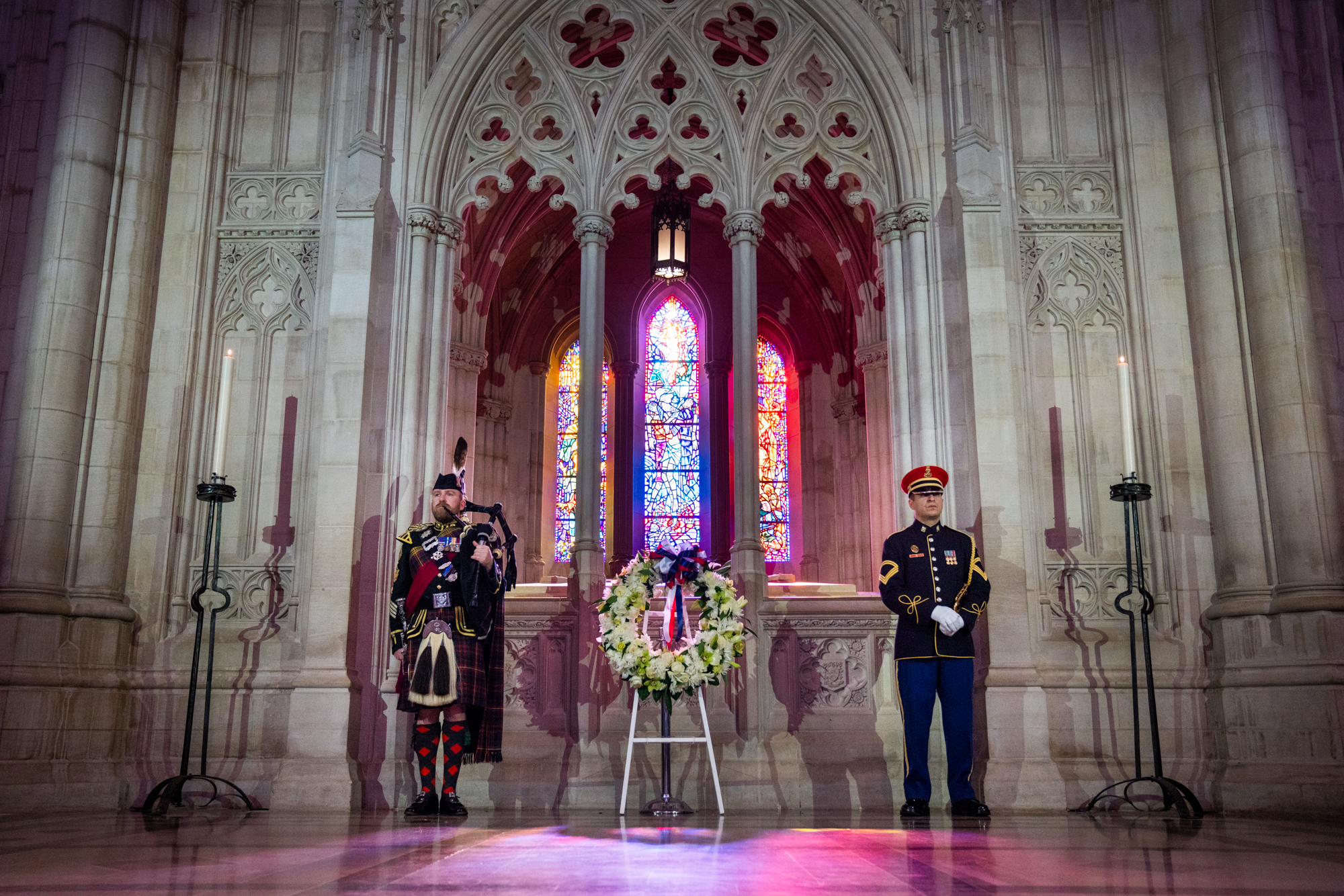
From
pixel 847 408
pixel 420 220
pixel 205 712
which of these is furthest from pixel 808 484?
pixel 205 712

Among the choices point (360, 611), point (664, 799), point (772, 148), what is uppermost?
point (772, 148)

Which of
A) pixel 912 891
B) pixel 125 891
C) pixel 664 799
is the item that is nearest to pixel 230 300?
pixel 664 799

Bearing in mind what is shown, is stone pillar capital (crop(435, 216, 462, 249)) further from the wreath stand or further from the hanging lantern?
the wreath stand

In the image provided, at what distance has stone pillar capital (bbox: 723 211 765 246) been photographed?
9508 mm

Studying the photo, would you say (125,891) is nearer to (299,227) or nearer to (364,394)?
(364,394)

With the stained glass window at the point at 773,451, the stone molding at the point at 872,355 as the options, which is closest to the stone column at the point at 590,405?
the stone molding at the point at 872,355

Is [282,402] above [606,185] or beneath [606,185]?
beneath

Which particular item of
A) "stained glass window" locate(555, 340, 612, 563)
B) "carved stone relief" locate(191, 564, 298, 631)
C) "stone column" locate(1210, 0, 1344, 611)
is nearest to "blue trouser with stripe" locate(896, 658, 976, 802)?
"stone column" locate(1210, 0, 1344, 611)

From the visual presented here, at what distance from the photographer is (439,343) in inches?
356

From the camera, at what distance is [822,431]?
1492 cm

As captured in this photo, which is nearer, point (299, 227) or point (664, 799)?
point (664, 799)

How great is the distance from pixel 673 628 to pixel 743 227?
3647 mm

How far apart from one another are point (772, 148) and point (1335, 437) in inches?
188

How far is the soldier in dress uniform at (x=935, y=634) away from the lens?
696 centimetres
